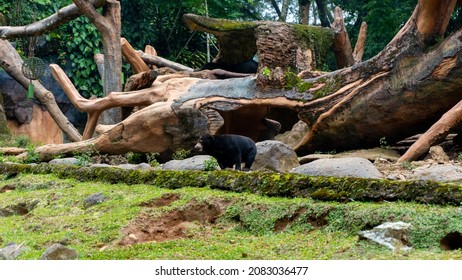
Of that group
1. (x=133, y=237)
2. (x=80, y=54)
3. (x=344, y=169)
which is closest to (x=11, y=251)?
(x=133, y=237)

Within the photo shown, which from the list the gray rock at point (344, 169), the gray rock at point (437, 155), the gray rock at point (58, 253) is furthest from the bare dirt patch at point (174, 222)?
the gray rock at point (437, 155)

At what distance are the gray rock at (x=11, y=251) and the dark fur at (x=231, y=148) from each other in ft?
15.1

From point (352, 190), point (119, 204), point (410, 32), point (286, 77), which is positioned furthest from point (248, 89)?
point (352, 190)

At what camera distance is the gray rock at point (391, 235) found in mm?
4387

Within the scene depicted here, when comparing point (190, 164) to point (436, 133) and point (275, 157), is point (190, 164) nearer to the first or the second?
point (275, 157)

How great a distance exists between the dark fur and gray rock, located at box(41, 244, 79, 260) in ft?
16.3

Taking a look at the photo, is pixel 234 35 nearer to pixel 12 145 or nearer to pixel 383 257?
pixel 12 145

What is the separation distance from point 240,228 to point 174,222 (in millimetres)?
738

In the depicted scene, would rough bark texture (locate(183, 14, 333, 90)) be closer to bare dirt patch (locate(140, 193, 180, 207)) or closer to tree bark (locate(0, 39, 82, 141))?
tree bark (locate(0, 39, 82, 141))

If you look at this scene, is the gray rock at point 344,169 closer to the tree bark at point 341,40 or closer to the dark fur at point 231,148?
the dark fur at point 231,148

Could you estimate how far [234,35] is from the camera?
50.9ft

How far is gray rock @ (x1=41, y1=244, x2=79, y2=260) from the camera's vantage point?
15.3ft

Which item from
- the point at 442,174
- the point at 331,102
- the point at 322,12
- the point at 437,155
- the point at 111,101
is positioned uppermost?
the point at 322,12

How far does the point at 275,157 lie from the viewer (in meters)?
9.88
